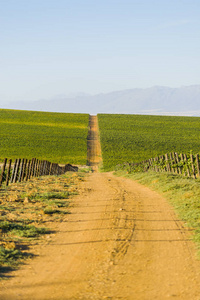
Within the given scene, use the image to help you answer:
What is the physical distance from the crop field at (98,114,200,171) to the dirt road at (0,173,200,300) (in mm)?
41224

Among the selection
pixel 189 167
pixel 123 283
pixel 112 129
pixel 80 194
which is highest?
pixel 112 129

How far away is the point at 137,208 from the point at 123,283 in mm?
7450

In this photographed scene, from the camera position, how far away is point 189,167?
26.2m

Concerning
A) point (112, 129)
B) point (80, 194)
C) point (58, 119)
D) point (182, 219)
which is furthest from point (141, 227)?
point (58, 119)

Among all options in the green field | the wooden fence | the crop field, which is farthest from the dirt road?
the green field

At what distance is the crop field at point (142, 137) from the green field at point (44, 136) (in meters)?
4.52

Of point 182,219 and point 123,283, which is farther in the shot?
point 182,219

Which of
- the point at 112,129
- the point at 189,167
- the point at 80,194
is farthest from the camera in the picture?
the point at 112,129

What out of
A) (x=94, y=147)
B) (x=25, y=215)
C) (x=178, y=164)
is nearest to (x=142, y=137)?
(x=94, y=147)

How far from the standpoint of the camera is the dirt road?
6930 millimetres

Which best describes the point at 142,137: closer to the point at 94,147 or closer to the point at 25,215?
the point at 94,147

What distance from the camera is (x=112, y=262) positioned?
8.41m

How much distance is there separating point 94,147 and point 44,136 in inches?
441

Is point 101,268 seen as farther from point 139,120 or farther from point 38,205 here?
point 139,120
